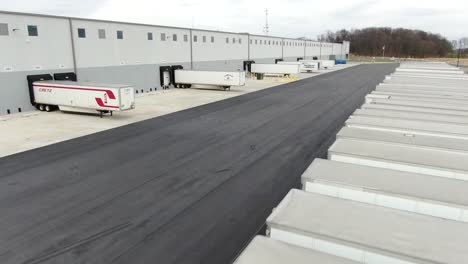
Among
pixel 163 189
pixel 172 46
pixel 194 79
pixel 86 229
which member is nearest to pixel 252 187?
pixel 163 189

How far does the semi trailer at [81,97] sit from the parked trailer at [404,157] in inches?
594

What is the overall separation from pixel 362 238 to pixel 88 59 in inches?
1046

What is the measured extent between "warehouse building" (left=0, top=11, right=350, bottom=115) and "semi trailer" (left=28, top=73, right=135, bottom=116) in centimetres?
116

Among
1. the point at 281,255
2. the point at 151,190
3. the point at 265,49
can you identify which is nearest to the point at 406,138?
the point at 281,255

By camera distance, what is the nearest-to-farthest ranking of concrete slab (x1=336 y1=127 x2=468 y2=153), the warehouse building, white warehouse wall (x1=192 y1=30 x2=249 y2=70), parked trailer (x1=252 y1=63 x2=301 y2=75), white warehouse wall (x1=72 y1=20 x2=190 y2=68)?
concrete slab (x1=336 y1=127 x2=468 y2=153), the warehouse building, white warehouse wall (x1=72 y1=20 x2=190 y2=68), white warehouse wall (x1=192 y1=30 x2=249 y2=70), parked trailer (x1=252 y1=63 x2=301 y2=75)

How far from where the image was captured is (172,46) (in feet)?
121

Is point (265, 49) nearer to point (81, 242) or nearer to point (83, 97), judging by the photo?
point (83, 97)

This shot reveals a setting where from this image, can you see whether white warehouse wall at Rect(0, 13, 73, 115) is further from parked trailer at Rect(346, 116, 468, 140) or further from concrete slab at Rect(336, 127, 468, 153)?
concrete slab at Rect(336, 127, 468, 153)

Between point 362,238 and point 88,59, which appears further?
point 88,59

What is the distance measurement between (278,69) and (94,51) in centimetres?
3017

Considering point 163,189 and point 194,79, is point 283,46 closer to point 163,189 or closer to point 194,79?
point 194,79

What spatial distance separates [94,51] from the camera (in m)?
27.2

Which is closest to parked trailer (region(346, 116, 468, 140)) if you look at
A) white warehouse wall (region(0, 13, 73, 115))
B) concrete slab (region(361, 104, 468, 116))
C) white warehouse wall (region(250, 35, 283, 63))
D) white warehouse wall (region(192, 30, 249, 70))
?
concrete slab (region(361, 104, 468, 116))

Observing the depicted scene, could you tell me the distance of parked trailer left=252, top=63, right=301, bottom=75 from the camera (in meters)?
50.5
